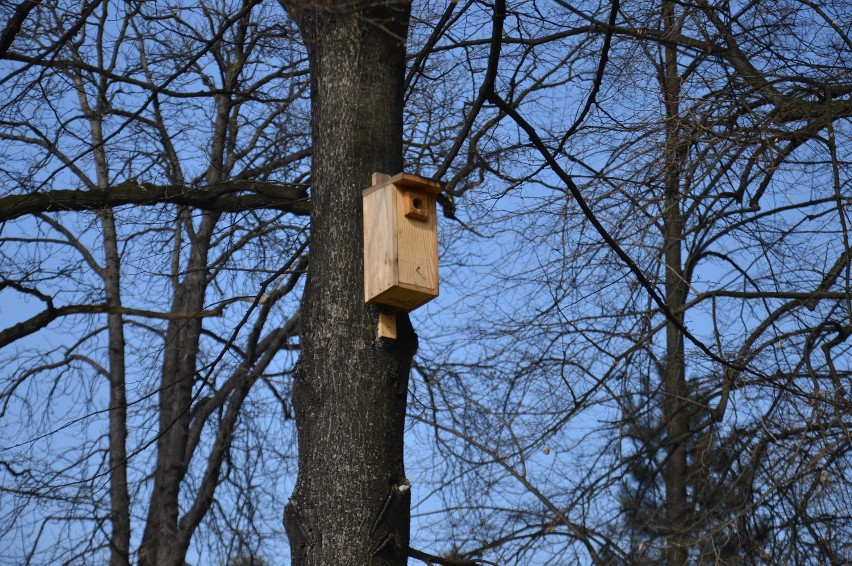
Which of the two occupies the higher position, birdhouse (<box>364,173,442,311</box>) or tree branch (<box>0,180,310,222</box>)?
tree branch (<box>0,180,310,222</box>)

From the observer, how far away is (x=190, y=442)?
27.2 ft

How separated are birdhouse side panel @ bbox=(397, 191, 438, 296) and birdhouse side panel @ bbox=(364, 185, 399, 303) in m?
0.03

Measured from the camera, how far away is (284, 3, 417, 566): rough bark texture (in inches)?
124

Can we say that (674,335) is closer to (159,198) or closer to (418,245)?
(159,198)

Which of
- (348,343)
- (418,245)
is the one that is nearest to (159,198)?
(418,245)

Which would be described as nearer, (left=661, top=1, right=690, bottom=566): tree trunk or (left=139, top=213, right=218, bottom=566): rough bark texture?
(left=661, top=1, right=690, bottom=566): tree trunk

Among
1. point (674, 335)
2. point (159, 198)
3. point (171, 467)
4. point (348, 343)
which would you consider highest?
point (674, 335)

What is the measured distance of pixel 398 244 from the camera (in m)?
3.43

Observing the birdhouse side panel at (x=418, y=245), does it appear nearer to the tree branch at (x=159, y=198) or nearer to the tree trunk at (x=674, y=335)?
the tree trunk at (x=674, y=335)

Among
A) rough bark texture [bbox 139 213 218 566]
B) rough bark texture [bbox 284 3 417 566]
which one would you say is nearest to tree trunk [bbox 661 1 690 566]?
rough bark texture [bbox 284 3 417 566]

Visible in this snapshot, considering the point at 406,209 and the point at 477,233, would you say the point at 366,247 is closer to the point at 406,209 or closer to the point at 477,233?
the point at 406,209

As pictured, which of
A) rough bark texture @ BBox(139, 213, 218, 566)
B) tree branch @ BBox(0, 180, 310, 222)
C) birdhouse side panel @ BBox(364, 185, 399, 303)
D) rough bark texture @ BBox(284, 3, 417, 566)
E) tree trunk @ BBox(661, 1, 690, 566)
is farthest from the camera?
rough bark texture @ BBox(139, 213, 218, 566)

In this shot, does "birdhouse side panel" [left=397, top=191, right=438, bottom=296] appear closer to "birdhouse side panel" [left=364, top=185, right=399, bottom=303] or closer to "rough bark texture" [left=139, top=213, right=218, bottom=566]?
"birdhouse side panel" [left=364, top=185, right=399, bottom=303]

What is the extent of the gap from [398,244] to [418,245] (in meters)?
0.14
